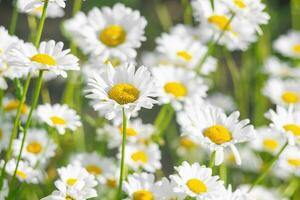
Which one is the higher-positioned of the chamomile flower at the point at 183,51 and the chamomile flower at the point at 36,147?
the chamomile flower at the point at 183,51

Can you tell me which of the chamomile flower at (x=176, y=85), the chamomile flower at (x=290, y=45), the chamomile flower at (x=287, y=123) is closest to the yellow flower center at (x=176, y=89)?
the chamomile flower at (x=176, y=85)

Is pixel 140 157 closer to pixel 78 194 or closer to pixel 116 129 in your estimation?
pixel 116 129

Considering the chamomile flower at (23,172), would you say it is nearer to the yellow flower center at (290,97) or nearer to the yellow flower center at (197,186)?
the yellow flower center at (197,186)

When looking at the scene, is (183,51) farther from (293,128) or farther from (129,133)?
(293,128)

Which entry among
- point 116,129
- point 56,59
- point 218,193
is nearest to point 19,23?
point 116,129

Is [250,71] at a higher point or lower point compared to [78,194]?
higher

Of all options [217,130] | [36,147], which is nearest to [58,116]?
[36,147]

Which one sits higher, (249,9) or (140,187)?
(249,9)
